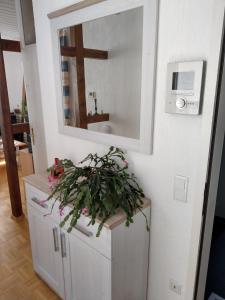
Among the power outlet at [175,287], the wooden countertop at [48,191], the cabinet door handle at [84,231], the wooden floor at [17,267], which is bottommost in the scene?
the wooden floor at [17,267]

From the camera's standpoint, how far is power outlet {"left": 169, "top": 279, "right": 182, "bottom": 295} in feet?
4.57

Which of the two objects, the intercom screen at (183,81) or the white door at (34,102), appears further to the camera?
the white door at (34,102)

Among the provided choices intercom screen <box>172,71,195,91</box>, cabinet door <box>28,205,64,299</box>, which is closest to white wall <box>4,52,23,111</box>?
cabinet door <box>28,205,64,299</box>

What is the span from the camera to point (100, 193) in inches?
47.8

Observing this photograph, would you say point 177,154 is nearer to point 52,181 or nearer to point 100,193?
point 100,193

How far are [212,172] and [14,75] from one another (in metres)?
6.00

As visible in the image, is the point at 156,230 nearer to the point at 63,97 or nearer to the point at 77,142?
the point at 77,142

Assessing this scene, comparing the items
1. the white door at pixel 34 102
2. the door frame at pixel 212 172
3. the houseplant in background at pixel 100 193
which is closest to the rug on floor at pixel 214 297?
the door frame at pixel 212 172

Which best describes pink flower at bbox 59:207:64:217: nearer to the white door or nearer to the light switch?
the light switch

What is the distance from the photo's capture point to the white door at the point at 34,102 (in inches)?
86.9

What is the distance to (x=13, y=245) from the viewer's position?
2314 millimetres

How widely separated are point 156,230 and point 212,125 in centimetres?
74

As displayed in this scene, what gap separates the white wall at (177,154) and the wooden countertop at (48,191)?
0.18 m

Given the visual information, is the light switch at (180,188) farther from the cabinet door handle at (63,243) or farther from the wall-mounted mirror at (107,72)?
the cabinet door handle at (63,243)
